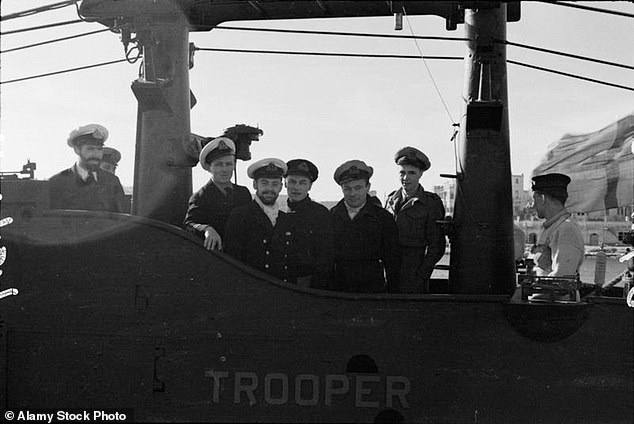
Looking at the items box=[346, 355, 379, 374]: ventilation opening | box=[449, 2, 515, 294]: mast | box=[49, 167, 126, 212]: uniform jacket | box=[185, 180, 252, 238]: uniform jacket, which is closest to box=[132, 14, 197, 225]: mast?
box=[49, 167, 126, 212]: uniform jacket

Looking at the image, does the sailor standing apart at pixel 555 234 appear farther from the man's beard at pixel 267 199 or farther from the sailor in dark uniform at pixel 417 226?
the man's beard at pixel 267 199

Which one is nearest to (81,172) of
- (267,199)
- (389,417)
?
(267,199)

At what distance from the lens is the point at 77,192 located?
4.55 m

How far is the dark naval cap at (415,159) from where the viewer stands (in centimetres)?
456

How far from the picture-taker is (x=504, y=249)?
13.4 feet

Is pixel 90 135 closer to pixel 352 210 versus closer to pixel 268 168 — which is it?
pixel 268 168

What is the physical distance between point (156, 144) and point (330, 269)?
1796 mm

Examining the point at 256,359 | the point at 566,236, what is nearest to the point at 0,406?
the point at 256,359

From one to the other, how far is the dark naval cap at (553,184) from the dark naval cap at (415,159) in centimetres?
91

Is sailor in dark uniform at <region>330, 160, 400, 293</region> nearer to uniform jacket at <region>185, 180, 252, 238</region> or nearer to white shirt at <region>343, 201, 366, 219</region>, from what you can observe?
white shirt at <region>343, 201, 366, 219</region>

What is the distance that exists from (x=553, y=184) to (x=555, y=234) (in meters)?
0.36

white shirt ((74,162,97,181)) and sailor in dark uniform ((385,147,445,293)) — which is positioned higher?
white shirt ((74,162,97,181))

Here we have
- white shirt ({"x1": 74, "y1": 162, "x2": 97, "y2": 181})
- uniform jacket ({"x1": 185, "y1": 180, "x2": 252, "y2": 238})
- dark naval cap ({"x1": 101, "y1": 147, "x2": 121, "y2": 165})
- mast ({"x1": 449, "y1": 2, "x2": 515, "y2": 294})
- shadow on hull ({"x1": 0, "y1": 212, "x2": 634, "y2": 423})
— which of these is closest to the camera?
shadow on hull ({"x1": 0, "y1": 212, "x2": 634, "y2": 423})

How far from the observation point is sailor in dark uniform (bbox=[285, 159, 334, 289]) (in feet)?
13.4
